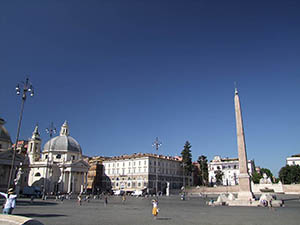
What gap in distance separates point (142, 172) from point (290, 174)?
3984 centimetres

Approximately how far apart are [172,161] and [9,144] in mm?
43321

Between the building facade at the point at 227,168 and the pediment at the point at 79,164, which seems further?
the building facade at the point at 227,168

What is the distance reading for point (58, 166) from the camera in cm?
6656

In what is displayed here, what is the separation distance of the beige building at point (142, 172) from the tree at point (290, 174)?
2669 centimetres

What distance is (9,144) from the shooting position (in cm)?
5822

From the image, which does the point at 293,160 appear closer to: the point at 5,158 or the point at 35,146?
the point at 35,146

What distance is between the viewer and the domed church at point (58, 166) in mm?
64312

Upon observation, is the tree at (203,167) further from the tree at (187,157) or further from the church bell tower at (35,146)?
the church bell tower at (35,146)

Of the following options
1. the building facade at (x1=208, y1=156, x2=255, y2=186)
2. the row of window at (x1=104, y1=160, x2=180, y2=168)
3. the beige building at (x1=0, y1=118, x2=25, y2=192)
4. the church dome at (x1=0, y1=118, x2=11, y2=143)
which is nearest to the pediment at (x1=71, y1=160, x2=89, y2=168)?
the row of window at (x1=104, y1=160, x2=180, y2=168)

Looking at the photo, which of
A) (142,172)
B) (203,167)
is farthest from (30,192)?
(203,167)

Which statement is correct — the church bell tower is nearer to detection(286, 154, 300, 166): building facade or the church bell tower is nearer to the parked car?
the parked car

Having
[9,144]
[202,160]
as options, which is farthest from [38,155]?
[202,160]

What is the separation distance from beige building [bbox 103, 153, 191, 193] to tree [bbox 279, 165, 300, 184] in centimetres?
2669

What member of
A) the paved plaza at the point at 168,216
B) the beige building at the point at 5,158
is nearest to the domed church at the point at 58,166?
the beige building at the point at 5,158
